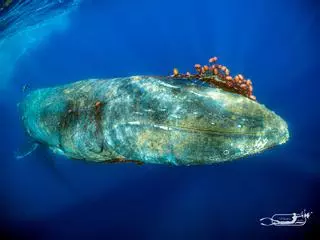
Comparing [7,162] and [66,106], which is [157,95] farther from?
[7,162]

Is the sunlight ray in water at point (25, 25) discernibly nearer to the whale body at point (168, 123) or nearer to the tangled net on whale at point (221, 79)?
the whale body at point (168, 123)

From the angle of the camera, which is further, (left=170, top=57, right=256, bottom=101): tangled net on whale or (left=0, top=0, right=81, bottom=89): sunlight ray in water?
(left=0, top=0, right=81, bottom=89): sunlight ray in water

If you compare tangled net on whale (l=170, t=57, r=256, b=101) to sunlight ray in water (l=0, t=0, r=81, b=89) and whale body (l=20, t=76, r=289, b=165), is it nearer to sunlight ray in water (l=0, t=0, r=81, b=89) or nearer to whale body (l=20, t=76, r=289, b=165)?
whale body (l=20, t=76, r=289, b=165)

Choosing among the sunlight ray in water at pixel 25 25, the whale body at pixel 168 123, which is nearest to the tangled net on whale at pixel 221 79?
the whale body at pixel 168 123

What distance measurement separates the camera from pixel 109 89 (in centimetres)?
378

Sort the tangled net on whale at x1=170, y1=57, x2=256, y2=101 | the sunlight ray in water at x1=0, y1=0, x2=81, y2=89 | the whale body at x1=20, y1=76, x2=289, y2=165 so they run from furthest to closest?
1. the sunlight ray in water at x1=0, y1=0, x2=81, y2=89
2. the tangled net on whale at x1=170, y1=57, x2=256, y2=101
3. the whale body at x1=20, y1=76, x2=289, y2=165

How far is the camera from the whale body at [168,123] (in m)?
2.79

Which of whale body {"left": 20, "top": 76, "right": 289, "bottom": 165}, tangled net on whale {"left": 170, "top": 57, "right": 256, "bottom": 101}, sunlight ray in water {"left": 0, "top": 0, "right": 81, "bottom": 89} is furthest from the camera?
sunlight ray in water {"left": 0, "top": 0, "right": 81, "bottom": 89}

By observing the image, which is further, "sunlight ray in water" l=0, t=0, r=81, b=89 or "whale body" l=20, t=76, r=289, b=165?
"sunlight ray in water" l=0, t=0, r=81, b=89

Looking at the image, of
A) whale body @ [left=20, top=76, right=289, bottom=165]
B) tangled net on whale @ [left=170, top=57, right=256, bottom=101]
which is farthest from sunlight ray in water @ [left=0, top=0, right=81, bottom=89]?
tangled net on whale @ [left=170, top=57, right=256, bottom=101]

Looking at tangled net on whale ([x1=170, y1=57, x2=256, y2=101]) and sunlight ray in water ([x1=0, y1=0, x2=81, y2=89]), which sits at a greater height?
sunlight ray in water ([x1=0, y1=0, x2=81, y2=89])

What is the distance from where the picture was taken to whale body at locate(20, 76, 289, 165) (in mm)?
→ 2789

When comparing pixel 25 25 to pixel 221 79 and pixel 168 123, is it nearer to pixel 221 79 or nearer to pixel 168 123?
pixel 221 79

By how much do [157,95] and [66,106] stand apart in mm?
1882
